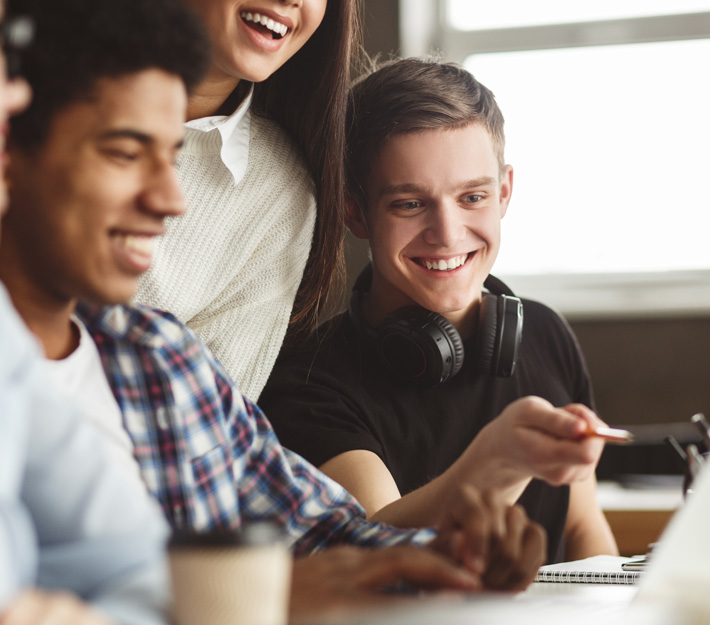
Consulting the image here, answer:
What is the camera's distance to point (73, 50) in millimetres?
722

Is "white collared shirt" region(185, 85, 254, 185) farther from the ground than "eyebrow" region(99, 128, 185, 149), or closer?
farther from the ground

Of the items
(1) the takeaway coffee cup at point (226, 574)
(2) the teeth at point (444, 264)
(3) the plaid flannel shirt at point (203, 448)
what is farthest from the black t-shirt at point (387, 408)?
(1) the takeaway coffee cup at point (226, 574)

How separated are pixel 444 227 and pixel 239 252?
34 centimetres

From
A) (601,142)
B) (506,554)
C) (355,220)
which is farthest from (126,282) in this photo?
(601,142)

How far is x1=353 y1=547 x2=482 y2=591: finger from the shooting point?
67 cm

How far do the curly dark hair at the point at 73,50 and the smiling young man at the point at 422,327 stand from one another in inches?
29.7

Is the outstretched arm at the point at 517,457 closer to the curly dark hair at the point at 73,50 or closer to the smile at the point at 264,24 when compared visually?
the curly dark hair at the point at 73,50

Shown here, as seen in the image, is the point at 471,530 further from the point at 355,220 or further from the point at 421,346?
the point at 355,220

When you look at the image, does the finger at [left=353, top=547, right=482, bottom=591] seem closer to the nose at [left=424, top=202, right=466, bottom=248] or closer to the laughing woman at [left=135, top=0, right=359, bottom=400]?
the laughing woman at [left=135, top=0, right=359, bottom=400]

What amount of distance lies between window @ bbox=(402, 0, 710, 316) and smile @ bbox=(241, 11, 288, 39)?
185 centimetres

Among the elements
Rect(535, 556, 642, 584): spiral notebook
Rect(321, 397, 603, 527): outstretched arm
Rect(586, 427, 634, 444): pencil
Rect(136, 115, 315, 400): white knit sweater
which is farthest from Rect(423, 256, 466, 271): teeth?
Rect(586, 427, 634, 444): pencil

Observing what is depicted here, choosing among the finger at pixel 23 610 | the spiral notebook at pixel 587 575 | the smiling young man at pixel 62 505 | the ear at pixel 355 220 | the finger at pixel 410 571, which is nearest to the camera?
the finger at pixel 23 610

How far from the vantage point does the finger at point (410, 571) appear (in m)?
0.67

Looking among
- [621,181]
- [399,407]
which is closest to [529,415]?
[399,407]
